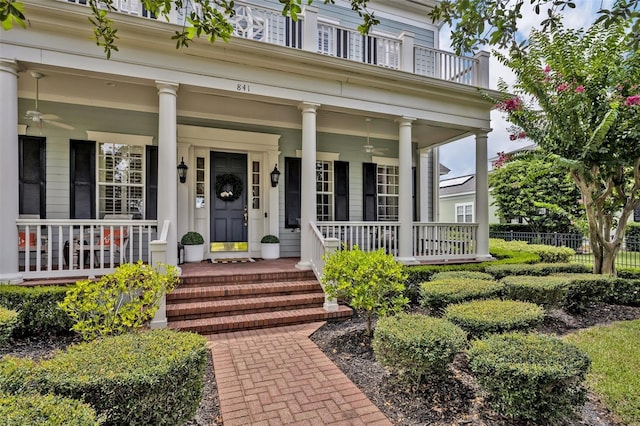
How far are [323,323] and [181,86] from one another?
447 centimetres

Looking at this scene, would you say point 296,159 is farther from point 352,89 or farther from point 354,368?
point 354,368

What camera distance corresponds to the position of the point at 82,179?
21.3 feet

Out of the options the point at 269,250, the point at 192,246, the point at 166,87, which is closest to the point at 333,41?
the point at 166,87

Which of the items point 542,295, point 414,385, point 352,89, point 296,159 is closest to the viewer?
point 414,385

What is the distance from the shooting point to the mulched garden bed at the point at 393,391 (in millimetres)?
2668

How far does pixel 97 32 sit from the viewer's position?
2.91m

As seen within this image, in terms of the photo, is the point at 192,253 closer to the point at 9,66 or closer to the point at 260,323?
the point at 260,323

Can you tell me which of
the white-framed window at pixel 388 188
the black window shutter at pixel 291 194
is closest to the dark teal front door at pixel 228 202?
the black window shutter at pixel 291 194

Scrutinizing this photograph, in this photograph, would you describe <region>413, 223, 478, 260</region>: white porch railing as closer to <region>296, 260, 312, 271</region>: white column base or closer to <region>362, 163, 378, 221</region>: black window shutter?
<region>362, 163, 378, 221</region>: black window shutter

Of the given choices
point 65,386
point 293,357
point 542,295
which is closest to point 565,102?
point 542,295

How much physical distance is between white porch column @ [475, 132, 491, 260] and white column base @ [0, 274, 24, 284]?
8.56 m

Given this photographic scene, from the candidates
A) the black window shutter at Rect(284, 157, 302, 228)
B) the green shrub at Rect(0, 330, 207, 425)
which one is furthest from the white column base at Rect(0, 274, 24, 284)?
the black window shutter at Rect(284, 157, 302, 228)

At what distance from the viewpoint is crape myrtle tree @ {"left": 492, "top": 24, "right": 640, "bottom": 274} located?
5691 mm

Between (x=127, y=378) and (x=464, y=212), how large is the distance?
2299 cm
